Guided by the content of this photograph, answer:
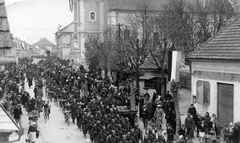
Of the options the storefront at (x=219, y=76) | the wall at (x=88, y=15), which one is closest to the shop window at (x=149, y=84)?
the storefront at (x=219, y=76)

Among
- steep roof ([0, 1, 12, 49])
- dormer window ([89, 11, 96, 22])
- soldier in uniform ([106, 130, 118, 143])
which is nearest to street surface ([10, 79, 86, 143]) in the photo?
soldier in uniform ([106, 130, 118, 143])

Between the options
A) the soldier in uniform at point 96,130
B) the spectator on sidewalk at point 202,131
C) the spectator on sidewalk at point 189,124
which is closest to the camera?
the spectator on sidewalk at point 202,131

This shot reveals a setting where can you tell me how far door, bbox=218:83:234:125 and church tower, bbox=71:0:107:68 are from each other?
42.3 meters

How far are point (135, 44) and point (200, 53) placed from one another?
925 centimetres

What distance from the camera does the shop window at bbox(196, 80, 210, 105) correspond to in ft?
68.0

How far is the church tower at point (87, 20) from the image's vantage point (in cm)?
6094

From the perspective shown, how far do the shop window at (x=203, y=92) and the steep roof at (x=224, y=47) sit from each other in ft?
4.80

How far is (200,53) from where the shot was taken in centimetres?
2150

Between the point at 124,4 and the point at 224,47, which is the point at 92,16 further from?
the point at 224,47

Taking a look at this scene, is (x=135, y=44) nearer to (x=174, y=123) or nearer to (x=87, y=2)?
(x=174, y=123)

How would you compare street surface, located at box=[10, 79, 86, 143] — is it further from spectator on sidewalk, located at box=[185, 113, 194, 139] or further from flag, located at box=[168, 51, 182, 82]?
flag, located at box=[168, 51, 182, 82]

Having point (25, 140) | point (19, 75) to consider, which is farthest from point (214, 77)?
point (19, 75)

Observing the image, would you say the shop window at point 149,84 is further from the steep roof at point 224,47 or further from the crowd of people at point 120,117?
the steep roof at point 224,47

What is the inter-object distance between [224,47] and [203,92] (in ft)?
8.92
